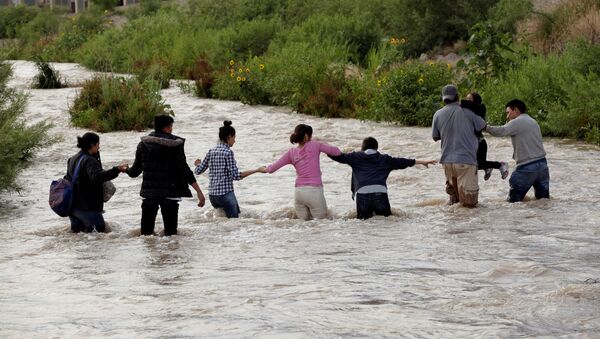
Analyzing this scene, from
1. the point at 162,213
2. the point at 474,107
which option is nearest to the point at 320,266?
the point at 162,213

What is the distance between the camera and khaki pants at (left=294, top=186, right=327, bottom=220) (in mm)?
12641

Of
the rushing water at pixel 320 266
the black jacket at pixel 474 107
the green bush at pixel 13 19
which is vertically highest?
the green bush at pixel 13 19

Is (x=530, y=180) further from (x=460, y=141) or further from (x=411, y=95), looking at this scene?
(x=411, y=95)

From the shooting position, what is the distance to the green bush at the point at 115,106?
2333 centimetres

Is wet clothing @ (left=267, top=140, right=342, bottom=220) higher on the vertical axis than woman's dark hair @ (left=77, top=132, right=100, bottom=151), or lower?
lower

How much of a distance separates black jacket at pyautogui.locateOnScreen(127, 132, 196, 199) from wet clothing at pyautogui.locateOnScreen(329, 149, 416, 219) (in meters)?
1.82

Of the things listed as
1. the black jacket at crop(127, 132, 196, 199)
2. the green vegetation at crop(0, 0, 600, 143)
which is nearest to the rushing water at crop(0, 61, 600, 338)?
the black jacket at crop(127, 132, 196, 199)

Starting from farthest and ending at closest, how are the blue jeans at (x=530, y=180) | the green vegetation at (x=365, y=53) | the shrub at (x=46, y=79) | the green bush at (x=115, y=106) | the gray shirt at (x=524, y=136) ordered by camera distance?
the shrub at (x=46, y=79) → the green bush at (x=115, y=106) → the green vegetation at (x=365, y=53) → the blue jeans at (x=530, y=180) → the gray shirt at (x=524, y=136)

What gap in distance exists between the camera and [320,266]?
10.4 m

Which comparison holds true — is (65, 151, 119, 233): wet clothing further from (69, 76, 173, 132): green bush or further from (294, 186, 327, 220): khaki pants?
(69, 76, 173, 132): green bush

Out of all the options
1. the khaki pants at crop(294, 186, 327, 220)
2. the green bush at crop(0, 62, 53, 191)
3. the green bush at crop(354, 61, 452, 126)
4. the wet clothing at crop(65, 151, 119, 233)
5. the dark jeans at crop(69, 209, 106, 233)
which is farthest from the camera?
the green bush at crop(354, 61, 452, 126)

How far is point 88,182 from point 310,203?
252cm

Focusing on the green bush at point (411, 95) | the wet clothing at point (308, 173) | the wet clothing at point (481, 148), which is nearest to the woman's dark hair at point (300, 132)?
the wet clothing at point (308, 173)

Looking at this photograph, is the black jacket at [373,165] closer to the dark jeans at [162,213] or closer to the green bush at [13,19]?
the dark jeans at [162,213]
